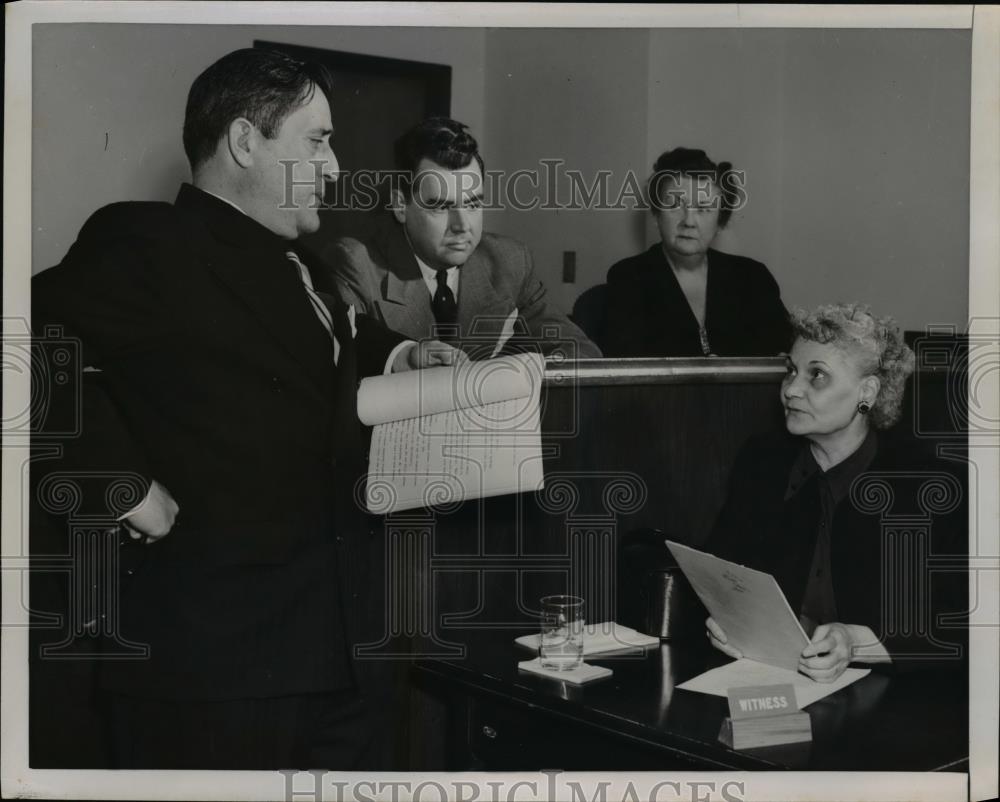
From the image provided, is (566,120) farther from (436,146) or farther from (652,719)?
(652,719)

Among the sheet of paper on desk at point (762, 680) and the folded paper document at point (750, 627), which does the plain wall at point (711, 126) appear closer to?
the folded paper document at point (750, 627)

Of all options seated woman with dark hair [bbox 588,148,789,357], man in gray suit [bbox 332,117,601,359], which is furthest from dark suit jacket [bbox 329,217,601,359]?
seated woman with dark hair [bbox 588,148,789,357]

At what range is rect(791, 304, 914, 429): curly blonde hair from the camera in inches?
87.9

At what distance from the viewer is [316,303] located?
2256 millimetres

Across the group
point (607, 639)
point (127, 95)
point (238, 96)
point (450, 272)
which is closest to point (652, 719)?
point (607, 639)

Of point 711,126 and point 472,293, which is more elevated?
point 711,126

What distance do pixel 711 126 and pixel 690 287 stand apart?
0.33 metres

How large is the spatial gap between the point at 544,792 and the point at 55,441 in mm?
1223

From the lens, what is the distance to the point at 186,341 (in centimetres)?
218

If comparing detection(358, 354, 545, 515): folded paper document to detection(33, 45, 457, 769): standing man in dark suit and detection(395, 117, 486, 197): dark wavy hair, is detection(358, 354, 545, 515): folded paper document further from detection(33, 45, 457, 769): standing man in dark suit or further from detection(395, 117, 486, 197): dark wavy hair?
detection(395, 117, 486, 197): dark wavy hair

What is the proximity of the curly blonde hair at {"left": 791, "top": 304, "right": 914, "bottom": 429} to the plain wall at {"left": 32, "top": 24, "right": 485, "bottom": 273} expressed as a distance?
81cm

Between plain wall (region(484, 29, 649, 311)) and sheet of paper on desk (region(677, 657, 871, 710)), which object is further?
plain wall (region(484, 29, 649, 311))

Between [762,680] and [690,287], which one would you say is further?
[690,287]

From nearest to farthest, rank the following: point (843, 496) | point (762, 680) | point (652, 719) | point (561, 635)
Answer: point (652, 719)
point (762, 680)
point (561, 635)
point (843, 496)
